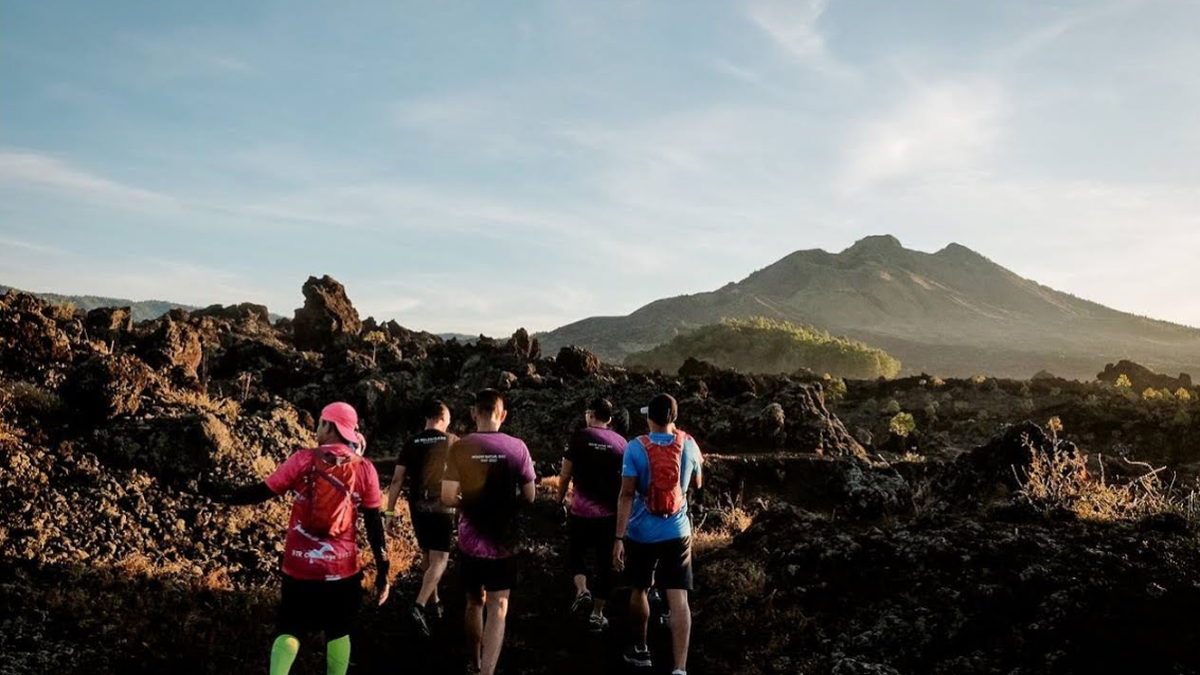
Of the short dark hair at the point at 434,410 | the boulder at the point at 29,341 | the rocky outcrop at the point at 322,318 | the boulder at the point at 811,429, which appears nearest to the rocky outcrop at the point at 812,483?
the boulder at the point at 811,429

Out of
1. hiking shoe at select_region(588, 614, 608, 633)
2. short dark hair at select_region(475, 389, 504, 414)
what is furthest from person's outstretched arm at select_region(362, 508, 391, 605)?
hiking shoe at select_region(588, 614, 608, 633)

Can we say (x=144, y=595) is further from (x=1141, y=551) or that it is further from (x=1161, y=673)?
(x=1141, y=551)

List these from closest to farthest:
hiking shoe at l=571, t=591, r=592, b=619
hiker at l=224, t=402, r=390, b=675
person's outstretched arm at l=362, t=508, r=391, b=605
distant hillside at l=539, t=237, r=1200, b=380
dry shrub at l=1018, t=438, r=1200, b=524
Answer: hiker at l=224, t=402, r=390, b=675 < person's outstretched arm at l=362, t=508, r=391, b=605 < dry shrub at l=1018, t=438, r=1200, b=524 < hiking shoe at l=571, t=591, r=592, b=619 < distant hillside at l=539, t=237, r=1200, b=380

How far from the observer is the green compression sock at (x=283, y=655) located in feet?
14.7

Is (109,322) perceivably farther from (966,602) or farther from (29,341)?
(966,602)

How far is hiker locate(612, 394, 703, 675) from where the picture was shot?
580cm

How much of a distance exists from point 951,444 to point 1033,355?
3328 inches

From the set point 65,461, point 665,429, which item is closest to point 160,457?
point 65,461

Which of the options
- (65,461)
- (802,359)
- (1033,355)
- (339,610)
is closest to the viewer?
(339,610)

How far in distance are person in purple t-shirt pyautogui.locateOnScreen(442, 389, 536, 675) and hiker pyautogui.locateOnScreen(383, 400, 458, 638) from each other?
4.73 ft

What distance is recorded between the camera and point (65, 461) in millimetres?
8102

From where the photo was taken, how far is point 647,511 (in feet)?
19.3

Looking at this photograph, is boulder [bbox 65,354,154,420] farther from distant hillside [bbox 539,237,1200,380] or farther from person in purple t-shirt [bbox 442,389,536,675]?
distant hillside [bbox 539,237,1200,380]

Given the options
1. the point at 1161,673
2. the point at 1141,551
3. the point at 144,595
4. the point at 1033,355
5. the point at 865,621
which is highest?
the point at 1033,355
